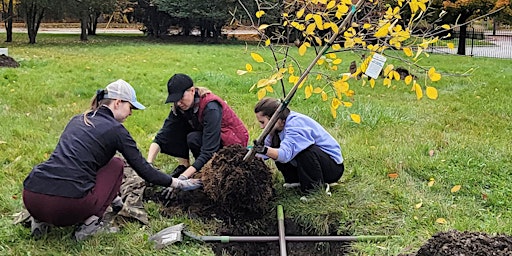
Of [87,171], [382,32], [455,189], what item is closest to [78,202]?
[87,171]

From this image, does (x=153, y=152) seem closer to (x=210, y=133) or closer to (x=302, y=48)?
(x=210, y=133)

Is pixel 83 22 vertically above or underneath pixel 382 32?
underneath

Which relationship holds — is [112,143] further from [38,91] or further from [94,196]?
[38,91]

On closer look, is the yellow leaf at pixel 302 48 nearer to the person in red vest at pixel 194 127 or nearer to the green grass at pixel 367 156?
the green grass at pixel 367 156

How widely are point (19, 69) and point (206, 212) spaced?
8877mm

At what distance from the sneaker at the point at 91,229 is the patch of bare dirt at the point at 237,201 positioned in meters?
0.52

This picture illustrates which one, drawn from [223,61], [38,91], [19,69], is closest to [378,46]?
[38,91]

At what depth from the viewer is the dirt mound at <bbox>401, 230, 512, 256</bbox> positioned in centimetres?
288

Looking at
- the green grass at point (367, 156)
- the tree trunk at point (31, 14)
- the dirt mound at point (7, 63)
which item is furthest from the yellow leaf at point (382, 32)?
the tree trunk at point (31, 14)

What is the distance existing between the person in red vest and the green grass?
376 millimetres

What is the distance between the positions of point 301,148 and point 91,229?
5.15ft

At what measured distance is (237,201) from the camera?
4188 millimetres

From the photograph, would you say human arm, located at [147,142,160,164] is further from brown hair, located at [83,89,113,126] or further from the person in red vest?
brown hair, located at [83,89,113,126]

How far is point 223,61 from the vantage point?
1625cm
